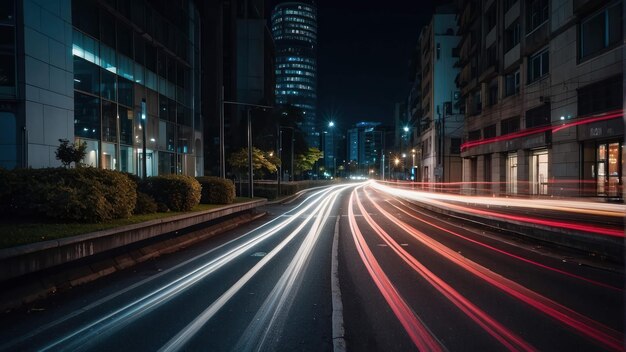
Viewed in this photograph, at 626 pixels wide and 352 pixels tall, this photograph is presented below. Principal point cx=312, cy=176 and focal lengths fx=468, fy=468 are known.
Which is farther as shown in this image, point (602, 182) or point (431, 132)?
point (431, 132)

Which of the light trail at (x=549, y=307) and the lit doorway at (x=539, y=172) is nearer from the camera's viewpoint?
the light trail at (x=549, y=307)

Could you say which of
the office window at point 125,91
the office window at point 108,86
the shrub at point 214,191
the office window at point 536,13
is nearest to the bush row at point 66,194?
the shrub at point 214,191

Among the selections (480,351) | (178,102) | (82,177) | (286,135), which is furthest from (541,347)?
(286,135)

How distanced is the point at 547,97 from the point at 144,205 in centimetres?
2676

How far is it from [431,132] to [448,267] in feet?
216

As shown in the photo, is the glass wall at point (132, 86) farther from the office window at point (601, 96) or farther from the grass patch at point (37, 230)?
the office window at point (601, 96)

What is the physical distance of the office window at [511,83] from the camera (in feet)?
130

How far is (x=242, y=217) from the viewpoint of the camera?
23.9 metres

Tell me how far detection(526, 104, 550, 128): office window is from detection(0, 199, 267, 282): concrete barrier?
27291 millimetres

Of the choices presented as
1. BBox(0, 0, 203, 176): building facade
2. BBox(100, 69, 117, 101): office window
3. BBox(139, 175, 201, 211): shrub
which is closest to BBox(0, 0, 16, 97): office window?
BBox(0, 0, 203, 176): building facade

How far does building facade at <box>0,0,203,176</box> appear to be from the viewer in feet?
66.0

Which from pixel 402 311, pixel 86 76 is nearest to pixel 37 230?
pixel 402 311

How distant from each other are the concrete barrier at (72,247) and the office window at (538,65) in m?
29.0

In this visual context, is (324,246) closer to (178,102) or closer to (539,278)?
(539,278)
